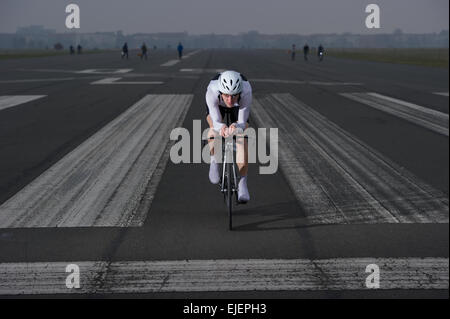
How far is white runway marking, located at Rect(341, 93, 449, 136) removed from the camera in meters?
11.5

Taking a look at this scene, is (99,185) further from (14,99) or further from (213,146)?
(14,99)

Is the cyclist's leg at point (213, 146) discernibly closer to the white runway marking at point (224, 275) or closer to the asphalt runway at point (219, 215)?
the asphalt runway at point (219, 215)

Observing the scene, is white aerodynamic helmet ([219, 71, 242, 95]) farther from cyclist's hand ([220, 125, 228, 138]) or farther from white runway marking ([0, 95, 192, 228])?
white runway marking ([0, 95, 192, 228])

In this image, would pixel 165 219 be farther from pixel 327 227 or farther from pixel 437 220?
pixel 437 220

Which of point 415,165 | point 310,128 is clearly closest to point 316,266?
point 415,165

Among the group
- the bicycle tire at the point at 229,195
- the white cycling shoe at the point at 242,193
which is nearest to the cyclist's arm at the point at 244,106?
the bicycle tire at the point at 229,195

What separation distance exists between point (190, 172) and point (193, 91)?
12.4 meters

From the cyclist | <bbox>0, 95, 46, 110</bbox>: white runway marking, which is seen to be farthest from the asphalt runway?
<bbox>0, 95, 46, 110</bbox>: white runway marking

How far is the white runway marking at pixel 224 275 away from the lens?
3635mm

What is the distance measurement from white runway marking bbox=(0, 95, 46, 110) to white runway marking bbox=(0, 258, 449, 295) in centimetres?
1182

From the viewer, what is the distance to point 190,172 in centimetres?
746

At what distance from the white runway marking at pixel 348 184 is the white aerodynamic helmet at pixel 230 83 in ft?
5.62

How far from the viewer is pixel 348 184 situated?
652cm
